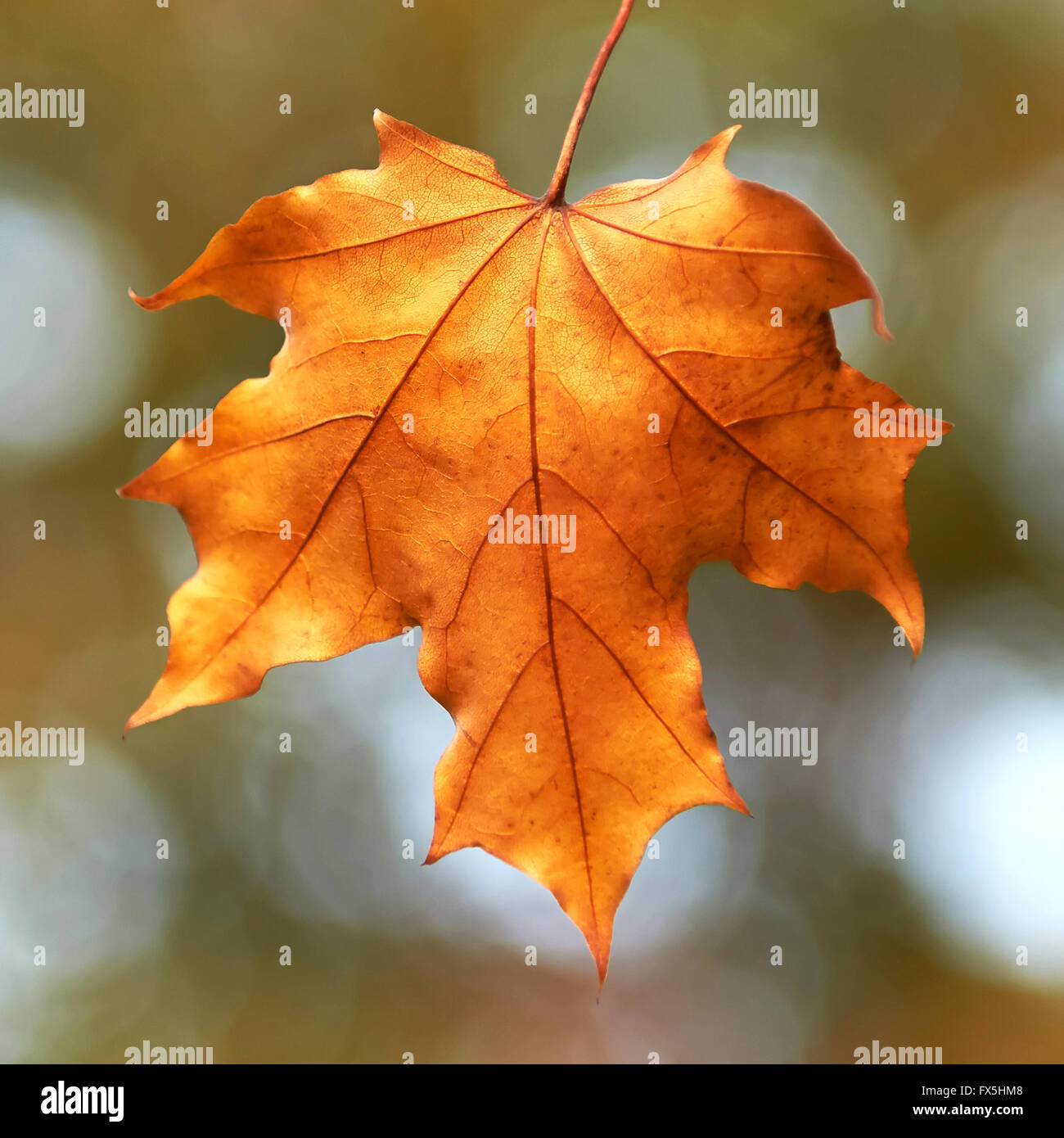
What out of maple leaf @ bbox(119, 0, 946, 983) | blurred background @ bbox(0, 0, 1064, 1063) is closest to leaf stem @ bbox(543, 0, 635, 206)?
maple leaf @ bbox(119, 0, 946, 983)

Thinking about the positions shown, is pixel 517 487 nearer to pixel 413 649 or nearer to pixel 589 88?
pixel 589 88

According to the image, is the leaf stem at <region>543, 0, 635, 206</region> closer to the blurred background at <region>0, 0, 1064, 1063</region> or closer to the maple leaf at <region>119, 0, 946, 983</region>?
the maple leaf at <region>119, 0, 946, 983</region>

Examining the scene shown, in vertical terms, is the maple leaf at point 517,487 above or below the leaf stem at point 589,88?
below

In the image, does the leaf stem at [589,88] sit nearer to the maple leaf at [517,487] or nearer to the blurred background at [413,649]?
the maple leaf at [517,487]

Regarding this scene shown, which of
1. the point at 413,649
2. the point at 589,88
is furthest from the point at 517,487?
the point at 413,649

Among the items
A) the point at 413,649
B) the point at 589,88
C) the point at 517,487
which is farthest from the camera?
the point at 413,649

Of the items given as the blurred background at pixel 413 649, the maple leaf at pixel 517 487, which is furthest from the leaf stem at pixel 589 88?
the blurred background at pixel 413 649

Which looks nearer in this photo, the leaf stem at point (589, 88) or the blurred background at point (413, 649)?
the leaf stem at point (589, 88)

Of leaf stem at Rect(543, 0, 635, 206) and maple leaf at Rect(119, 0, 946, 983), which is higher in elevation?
leaf stem at Rect(543, 0, 635, 206)

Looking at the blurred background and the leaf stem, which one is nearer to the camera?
the leaf stem
